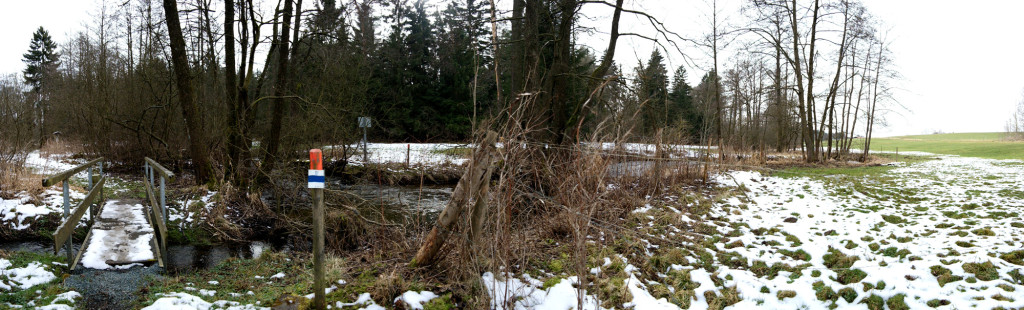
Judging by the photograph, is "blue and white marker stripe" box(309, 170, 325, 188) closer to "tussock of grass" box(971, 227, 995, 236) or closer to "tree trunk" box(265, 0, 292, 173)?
"tree trunk" box(265, 0, 292, 173)

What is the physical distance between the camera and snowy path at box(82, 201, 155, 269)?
523 cm

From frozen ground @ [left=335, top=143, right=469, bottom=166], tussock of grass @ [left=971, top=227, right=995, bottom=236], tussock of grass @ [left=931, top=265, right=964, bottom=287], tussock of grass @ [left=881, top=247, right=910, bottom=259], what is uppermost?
frozen ground @ [left=335, top=143, right=469, bottom=166]

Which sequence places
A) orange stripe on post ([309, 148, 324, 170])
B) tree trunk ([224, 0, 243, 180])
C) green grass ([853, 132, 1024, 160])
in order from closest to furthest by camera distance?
orange stripe on post ([309, 148, 324, 170]) → tree trunk ([224, 0, 243, 180]) → green grass ([853, 132, 1024, 160])

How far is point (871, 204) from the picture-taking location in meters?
8.02

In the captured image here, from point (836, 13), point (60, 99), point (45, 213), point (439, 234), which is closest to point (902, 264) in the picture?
point (439, 234)

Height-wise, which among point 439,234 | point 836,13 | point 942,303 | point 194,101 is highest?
point 836,13

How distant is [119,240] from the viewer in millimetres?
5863

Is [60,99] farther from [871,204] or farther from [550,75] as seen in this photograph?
[871,204]

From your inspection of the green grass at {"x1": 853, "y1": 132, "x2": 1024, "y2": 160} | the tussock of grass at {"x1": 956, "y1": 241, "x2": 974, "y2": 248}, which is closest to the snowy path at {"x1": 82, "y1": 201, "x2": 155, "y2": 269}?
the tussock of grass at {"x1": 956, "y1": 241, "x2": 974, "y2": 248}

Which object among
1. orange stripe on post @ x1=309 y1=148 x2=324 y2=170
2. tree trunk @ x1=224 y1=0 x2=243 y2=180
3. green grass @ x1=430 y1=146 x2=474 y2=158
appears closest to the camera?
orange stripe on post @ x1=309 y1=148 x2=324 y2=170

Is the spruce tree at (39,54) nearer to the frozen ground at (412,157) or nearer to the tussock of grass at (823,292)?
the frozen ground at (412,157)

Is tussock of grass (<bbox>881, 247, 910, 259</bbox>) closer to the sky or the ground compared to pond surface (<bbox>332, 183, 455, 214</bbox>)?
closer to the sky

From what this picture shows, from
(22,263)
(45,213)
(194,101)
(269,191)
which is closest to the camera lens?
(22,263)

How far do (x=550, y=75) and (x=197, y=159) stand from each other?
780 cm
